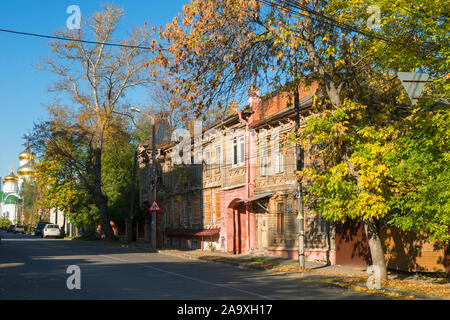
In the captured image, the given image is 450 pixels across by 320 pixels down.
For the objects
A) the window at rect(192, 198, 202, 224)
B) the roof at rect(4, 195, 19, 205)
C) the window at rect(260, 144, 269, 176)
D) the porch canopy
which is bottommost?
the window at rect(192, 198, 202, 224)

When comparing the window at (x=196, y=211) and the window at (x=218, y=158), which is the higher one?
the window at (x=218, y=158)

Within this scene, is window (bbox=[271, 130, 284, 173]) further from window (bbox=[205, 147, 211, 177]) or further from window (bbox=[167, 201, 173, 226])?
window (bbox=[167, 201, 173, 226])

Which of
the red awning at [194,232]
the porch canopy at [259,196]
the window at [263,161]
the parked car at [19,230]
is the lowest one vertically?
the parked car at [19,230]

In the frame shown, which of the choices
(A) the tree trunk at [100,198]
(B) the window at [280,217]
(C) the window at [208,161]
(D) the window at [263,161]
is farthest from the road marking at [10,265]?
(A) the tree trunk at [100,198]

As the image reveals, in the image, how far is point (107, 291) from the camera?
13.0 metres

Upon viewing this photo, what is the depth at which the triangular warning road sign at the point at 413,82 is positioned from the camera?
1376 cm

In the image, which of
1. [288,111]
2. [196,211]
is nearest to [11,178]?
[196,211]

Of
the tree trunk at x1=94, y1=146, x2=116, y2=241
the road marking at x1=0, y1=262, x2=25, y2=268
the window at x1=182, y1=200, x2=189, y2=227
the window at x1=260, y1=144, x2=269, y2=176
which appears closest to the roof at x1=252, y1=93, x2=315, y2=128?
the window at x1=260, y1=144, x2=269, y2=176

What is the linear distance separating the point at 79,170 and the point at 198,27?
31.6 meters

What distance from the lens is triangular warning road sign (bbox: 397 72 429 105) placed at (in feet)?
45.1

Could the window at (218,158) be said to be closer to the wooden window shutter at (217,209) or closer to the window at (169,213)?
the wooden window shutter at (217,209)

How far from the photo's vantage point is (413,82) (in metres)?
13.8

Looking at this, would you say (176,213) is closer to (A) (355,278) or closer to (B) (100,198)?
(B) (100,198)
